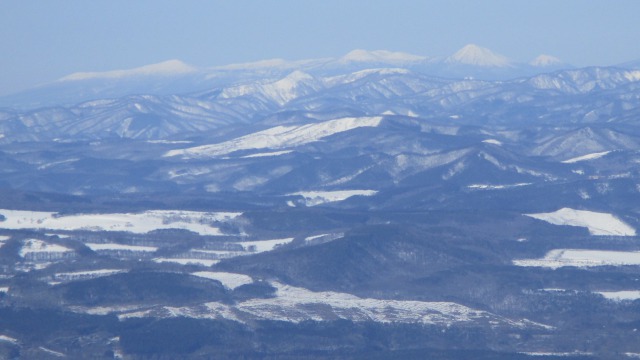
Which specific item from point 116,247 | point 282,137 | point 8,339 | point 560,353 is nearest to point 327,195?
point 116,247

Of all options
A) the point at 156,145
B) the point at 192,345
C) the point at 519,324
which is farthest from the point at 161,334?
the point at 156,145

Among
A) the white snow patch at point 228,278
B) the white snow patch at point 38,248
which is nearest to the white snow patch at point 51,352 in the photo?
the white snow patch at point 228,278

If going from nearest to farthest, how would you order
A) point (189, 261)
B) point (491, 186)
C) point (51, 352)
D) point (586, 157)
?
point (51, 352), point (189, 261), point (491, 186), point (586, 157)

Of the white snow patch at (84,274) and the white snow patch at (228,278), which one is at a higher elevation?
the white snow patch at (84,274)

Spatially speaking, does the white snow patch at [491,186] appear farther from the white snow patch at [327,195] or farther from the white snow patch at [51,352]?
the white snow patch at [51,352]

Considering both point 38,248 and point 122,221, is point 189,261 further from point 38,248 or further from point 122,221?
point 122,221

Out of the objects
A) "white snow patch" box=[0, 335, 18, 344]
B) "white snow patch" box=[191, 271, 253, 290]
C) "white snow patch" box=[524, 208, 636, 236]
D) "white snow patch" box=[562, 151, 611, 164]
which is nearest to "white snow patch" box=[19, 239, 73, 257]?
"white snow patch" box=[191, 271, 253, 290]

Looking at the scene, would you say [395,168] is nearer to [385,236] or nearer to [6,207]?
[6,207]
